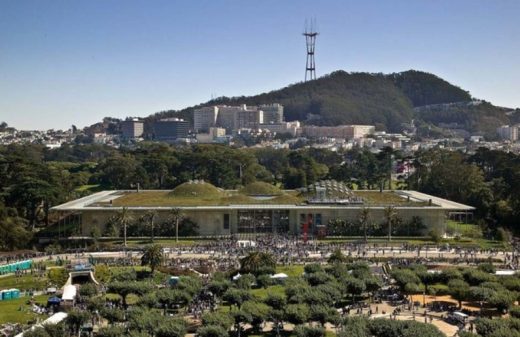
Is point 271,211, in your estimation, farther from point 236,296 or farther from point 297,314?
point 297,314

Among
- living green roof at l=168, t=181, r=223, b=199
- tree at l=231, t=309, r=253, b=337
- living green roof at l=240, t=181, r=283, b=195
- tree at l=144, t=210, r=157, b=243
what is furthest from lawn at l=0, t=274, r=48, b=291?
living green roof at l=240, t=181, r=283, b=195

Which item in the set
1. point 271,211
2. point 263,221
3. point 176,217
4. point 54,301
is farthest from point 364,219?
point 54,301

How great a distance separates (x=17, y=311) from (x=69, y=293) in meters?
3.48

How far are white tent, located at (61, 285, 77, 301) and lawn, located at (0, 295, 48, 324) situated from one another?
68.6 inches

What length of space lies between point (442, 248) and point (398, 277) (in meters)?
19.7

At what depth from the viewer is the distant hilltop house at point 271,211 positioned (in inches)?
2908

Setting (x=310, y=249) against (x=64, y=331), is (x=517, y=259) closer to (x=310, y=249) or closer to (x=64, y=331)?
(x=310, y=249)

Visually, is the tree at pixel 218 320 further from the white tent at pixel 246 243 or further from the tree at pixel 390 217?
the tree at pixel 390 217

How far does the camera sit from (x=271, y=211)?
251 ft

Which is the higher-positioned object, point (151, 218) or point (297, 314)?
point (151, 218)

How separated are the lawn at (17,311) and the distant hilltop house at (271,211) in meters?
26.0

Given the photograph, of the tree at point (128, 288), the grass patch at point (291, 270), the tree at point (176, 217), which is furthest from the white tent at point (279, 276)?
the tree at point (176, 217)

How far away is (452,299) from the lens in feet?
152

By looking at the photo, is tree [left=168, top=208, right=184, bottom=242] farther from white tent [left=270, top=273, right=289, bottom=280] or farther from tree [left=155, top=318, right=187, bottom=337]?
tree [left=155, top=318, right=187, bottom=337]
